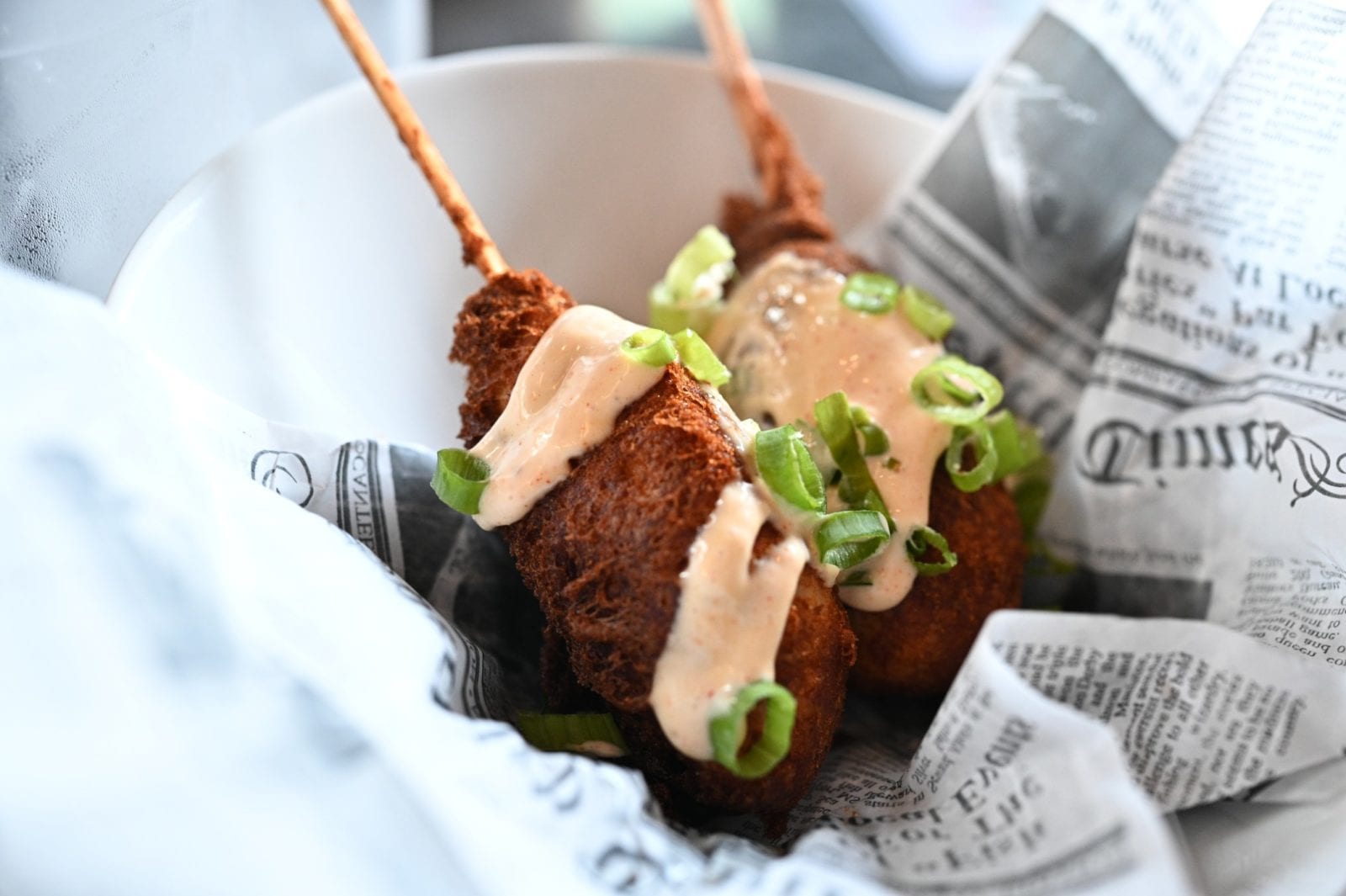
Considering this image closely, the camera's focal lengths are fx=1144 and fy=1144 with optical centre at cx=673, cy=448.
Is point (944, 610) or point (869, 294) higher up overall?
point (869, 294)

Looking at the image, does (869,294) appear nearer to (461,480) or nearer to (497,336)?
(497,336)

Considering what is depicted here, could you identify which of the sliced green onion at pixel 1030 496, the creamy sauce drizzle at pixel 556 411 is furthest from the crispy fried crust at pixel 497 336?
the sliced green onion at pixel 1030 496

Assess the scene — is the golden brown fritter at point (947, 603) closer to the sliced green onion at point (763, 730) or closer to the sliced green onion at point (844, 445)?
the sliced green onion at point (844, 445)

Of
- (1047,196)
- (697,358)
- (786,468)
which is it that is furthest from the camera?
(1047,196)

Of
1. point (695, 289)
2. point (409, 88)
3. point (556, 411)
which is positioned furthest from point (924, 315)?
point (409, 88)

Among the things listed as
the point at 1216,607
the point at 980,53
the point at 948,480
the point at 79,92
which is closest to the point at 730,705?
the point at 948,480

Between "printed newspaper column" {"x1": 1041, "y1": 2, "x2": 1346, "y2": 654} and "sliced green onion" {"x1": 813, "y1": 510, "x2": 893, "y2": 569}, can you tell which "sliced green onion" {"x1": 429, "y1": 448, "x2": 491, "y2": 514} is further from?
"printed newspaper column" {"x1": 1041, "y1": 2, "x2": 1346, "y2": 654}

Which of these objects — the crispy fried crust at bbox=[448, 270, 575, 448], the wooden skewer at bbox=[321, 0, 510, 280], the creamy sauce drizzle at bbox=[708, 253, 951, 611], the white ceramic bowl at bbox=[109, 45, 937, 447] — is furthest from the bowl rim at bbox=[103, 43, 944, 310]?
the creamy sauce drizzle at bbox=[708, 253, 951, 611]
